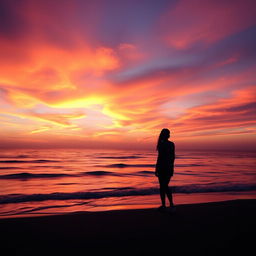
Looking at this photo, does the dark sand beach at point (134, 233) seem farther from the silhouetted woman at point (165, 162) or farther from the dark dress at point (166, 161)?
the dark dress at point (166, 161)

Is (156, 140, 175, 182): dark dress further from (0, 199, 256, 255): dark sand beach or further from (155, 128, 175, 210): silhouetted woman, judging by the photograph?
(0, 199, 256, 255): dark sand beach

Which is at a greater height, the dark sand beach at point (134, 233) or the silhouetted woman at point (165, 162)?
the silhouetted woman at point (165, 162)

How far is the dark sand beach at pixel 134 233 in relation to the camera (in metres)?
3.55

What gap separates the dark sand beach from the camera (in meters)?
3.55

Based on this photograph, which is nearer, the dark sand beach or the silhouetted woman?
the dark sand beach

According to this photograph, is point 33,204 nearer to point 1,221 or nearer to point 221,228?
point 1,221

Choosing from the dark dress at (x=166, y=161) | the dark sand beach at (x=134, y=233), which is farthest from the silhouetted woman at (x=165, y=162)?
the dark sand beach at (x=134, y=233)

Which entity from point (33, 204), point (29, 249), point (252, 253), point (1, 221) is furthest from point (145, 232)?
point (33, 204)

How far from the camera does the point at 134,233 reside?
14.0 ft

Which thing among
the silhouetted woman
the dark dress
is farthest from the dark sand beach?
the dark dress

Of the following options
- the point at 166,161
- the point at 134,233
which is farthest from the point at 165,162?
the point at 134,233

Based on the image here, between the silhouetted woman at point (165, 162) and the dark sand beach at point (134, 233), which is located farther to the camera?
the silhouetted woman at point (165, 162)

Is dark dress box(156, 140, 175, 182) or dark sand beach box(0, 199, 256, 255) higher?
dark dress box(156, 140, 175, 182)

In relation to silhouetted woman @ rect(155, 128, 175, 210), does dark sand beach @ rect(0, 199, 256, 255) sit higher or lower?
lower
